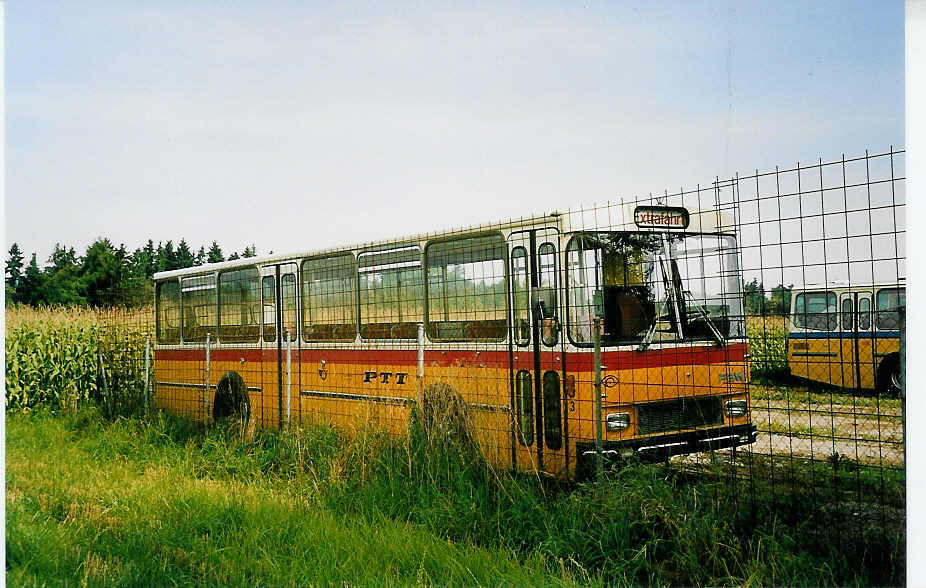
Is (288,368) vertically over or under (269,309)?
under

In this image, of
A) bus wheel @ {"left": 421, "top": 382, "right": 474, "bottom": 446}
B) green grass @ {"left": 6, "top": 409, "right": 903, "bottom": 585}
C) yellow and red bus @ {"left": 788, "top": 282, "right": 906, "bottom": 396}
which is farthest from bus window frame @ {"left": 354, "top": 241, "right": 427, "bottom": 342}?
yellow and red bus @ {"left": 788, "top": 282, "right": 906, "bottom": 396}

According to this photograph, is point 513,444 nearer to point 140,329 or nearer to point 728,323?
point 728,323

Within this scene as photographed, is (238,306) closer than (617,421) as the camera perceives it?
No

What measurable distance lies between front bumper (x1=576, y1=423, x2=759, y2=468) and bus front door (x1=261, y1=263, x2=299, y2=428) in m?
4.08

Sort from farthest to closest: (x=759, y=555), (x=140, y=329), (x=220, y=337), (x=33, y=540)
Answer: (x=140, y=329)
(x=220, y=337)
(x=33, y=540)
(x=759, y=555)

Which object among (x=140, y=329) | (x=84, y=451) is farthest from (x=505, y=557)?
(x=140, y=329)

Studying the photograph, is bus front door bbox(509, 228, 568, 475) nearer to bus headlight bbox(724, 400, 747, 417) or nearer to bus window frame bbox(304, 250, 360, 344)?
bus headlight bbox(724, 400, 747, 417)

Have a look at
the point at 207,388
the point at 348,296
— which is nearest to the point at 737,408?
the point at 348,296

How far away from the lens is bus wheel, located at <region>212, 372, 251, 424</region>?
10.3 metres

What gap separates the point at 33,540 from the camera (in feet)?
18.8

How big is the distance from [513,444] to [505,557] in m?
1.57

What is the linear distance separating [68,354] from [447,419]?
30.1 ft

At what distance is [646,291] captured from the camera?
6.91m

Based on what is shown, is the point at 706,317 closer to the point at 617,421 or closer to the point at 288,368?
the point at 617,421
